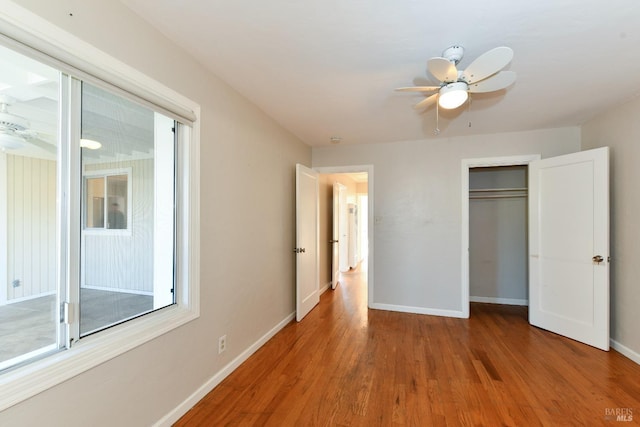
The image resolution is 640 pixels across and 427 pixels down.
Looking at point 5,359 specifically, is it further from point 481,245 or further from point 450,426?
point 481,245

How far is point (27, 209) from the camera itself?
1.25m

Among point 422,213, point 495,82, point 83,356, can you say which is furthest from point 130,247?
point 422,213

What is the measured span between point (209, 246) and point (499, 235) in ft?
14.7

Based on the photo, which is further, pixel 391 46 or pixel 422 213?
pixel 422 213

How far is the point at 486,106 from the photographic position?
284cm

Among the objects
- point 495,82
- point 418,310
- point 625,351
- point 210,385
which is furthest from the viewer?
point 418,310

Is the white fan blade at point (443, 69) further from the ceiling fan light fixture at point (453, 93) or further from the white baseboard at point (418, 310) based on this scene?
the white baseboard at point (418, 310)

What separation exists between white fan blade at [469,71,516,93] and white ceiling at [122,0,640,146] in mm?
196

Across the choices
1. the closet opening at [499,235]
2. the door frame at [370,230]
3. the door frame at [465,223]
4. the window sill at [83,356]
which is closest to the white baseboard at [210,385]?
the window sill at [83,356]

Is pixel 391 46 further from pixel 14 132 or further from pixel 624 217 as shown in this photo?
pixel 624 217

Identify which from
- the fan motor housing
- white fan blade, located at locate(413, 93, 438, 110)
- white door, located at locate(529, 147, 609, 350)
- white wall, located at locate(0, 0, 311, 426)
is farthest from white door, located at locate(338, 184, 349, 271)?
the fan motor housing

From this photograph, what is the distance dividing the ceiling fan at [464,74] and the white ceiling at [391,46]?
18 cm

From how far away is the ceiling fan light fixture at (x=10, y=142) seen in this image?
118 cm

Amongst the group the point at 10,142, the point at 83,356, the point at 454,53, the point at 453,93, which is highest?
the point at 454,53
